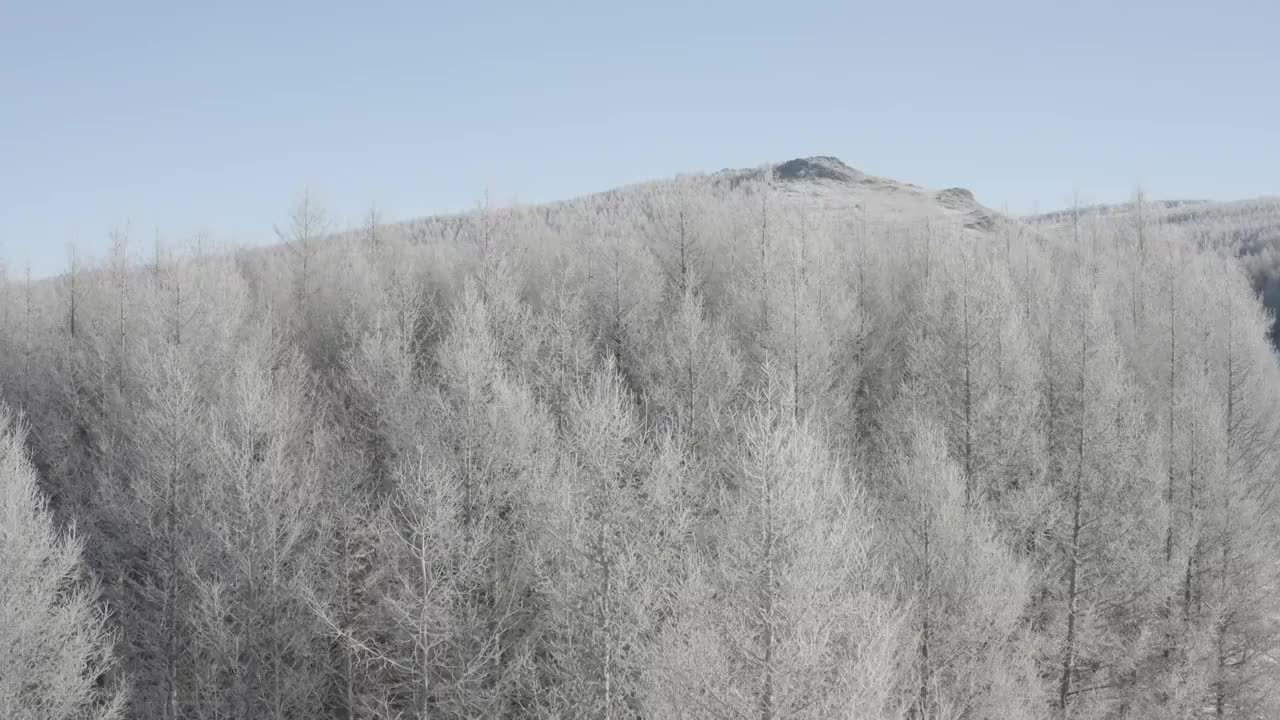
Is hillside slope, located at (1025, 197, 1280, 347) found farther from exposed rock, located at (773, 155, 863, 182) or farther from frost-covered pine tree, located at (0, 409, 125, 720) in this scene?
frost-covered pine tree, located at (0, 409, 125, 720)

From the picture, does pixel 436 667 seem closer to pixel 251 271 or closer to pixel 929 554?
pixel 929 554

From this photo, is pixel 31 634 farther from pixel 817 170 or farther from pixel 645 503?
pixel 817 170

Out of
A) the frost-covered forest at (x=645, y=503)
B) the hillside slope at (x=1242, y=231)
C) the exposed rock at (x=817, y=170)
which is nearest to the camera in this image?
the frost-covered forest at (x=645, y=503)

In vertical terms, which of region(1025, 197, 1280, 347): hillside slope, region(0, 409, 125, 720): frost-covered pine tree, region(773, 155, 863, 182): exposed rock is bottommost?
region(0, 409, 125, 720): frost-covered pine tree

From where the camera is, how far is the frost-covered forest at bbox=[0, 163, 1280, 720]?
2112 centimetres

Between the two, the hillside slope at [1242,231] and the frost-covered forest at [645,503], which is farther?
the hillside slope at [1242,231]

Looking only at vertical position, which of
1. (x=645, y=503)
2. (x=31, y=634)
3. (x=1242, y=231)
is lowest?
(x=31, y=634)

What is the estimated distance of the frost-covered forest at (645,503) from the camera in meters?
21.1

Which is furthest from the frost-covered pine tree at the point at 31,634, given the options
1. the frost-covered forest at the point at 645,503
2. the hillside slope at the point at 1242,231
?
the hillside slope at the point at 1242,231

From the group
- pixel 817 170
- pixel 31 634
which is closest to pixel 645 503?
pixel 31 634

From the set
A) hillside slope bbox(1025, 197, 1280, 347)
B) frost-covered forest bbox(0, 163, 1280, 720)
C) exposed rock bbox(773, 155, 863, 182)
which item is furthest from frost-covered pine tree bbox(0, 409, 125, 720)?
exposed rock bbox(773, 155, 863, 182)

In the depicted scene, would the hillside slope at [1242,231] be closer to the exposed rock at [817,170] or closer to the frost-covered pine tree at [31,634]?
the exposed rock at [817,170]

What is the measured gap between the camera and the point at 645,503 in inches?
971

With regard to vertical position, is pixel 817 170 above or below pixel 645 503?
above
